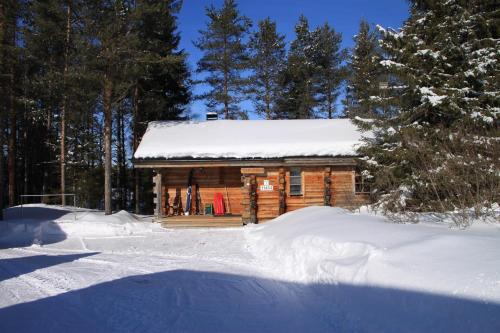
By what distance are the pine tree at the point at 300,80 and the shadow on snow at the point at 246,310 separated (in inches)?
909

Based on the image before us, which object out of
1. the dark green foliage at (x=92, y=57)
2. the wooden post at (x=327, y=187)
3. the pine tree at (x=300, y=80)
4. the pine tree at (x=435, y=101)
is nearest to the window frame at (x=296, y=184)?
the wooden post at (x=327, y=187)

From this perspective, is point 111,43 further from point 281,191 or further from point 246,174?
point 281,191

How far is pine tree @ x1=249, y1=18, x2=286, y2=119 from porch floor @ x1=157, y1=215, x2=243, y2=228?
14473 mm

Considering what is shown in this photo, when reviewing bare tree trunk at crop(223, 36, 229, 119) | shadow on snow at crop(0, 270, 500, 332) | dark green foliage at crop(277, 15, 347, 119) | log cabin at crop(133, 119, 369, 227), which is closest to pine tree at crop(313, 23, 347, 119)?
dark green foliage at crop(277, 15, 347, 119)

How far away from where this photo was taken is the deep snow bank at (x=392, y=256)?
13.8 ft

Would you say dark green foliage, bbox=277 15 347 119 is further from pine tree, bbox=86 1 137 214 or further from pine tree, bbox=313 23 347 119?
pine tree, bbox=86 1 137 214

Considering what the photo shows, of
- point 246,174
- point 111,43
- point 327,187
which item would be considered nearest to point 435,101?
point 327,187

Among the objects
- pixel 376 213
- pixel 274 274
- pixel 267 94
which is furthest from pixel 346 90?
pixel 274 274

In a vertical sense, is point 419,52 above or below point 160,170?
above

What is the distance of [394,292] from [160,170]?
509 inches

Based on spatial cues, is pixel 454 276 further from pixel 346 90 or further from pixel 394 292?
pixel 346 90

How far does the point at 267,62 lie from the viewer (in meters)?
28.3

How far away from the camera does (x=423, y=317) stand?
13.0 ft

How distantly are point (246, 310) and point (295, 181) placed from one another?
36.9 feet
